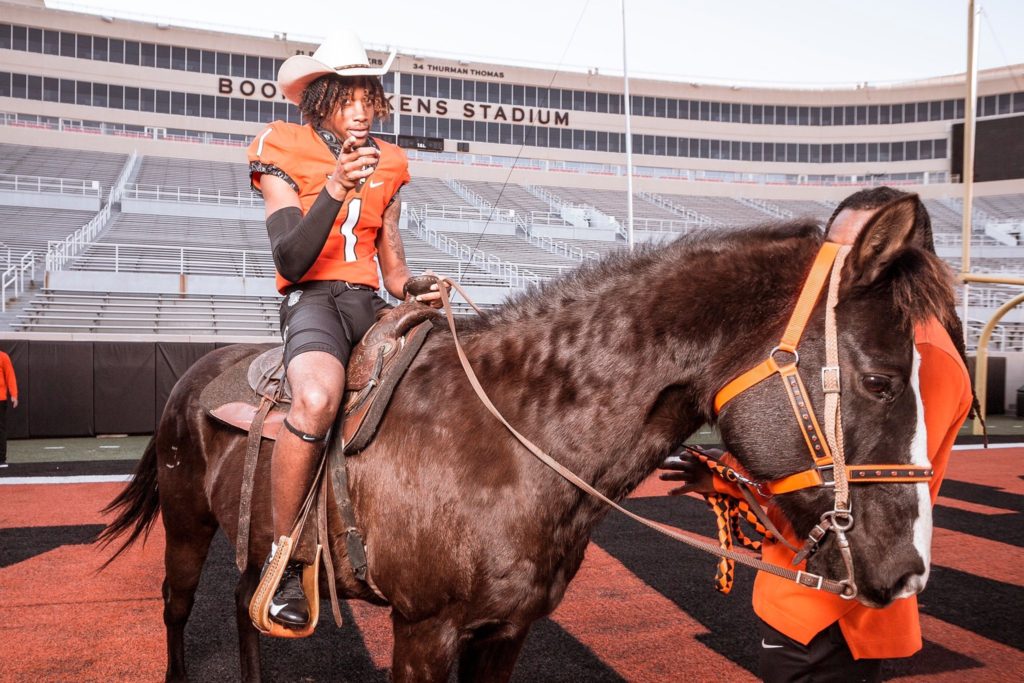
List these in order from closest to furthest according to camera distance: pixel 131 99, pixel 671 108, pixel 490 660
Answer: pixel 490 660 → pixel 131 99 → pixel 671 108

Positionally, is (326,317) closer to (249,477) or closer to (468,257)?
(249,477)

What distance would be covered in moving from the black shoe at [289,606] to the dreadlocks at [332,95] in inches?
54.8

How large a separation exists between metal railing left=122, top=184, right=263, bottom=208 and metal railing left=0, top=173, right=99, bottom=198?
1276 mm

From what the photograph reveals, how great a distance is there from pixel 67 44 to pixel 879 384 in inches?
1810

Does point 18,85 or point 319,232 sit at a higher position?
point 18,85

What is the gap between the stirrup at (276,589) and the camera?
2047 mm

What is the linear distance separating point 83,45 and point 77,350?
33366mm

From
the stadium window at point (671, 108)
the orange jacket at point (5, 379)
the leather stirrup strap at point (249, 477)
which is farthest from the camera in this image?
the stadium window at point (671, 108)

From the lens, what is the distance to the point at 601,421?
1.79 metres

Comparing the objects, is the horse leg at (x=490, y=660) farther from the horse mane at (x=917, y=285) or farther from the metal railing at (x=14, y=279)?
the metal railing at (x=14, y=279)

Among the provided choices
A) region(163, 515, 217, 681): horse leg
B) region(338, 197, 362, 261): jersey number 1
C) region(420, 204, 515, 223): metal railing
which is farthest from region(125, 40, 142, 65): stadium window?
region(338, 197, 362, 261): jersey number 1

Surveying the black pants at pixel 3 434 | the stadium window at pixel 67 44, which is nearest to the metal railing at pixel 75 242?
the black pants at pixel 3 434

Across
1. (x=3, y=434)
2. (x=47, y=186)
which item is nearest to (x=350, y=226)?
(x=3, y=434)

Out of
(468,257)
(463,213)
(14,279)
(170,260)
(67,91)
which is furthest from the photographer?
(67,91)
